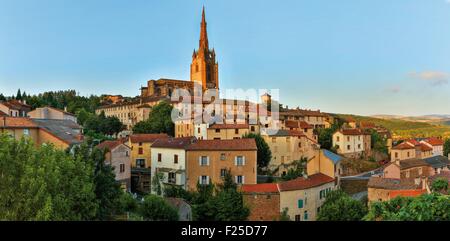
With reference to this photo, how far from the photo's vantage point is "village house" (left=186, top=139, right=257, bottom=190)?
1848cm

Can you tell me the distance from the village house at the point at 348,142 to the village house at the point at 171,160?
18.0 m

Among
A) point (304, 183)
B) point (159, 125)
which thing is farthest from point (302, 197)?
point (159, 125)

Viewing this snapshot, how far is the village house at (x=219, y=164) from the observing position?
18.5m

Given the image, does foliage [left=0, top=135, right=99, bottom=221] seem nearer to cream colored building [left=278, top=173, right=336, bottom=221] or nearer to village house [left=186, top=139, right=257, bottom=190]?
cream colored building [left=278, top=173, right=336, bottom=221]

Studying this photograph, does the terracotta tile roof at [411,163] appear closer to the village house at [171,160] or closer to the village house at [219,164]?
the village house at [219,164]

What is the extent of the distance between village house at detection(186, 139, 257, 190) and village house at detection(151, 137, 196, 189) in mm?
351

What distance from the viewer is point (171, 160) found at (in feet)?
63.8

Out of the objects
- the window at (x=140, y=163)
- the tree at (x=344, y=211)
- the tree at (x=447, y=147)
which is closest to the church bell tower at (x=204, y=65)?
the tree at (x=447, y=147)

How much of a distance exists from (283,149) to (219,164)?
32.5ft

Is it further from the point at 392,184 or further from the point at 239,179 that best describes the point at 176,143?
the point at 392,184

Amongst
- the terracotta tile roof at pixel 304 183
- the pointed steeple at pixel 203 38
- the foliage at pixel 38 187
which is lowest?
the terracotta tile roof at pixel 304 183

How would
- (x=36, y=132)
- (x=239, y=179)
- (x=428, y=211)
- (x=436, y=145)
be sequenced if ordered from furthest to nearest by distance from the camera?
(x=436, y=145) < (x=239, y=179) < (x=36, y=132) < (x=428, y=211)

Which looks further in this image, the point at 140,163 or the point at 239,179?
the point at 140,163
